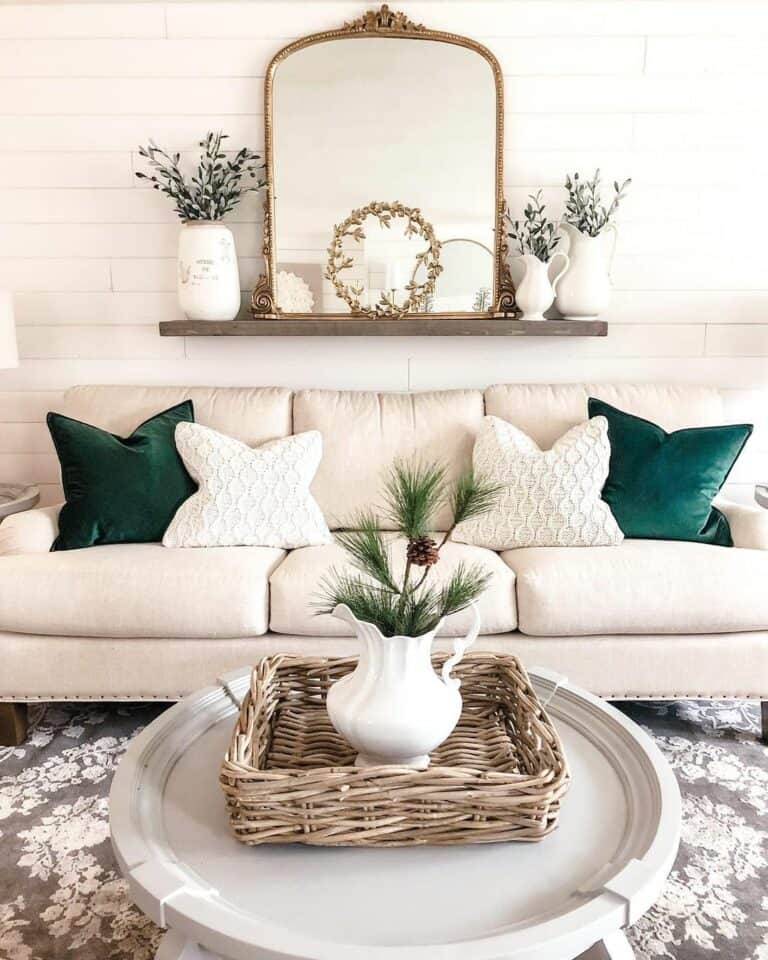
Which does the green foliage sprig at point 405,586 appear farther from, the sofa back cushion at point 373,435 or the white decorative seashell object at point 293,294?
the white decorative seashell object at point 293,294

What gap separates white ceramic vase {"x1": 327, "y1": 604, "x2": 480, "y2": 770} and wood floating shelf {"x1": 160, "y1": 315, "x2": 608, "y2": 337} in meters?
1.82

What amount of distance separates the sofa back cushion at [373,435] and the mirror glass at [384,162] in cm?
41

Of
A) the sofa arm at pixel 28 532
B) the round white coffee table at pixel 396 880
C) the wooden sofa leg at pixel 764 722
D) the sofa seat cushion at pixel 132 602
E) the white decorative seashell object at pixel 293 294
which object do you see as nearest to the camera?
→ the round white coffee table at pixel 396 880

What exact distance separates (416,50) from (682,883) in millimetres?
2688

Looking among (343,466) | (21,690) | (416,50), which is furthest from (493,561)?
(416,50)

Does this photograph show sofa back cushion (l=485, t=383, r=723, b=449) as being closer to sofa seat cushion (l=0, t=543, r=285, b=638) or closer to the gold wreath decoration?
the gold wreath decoration

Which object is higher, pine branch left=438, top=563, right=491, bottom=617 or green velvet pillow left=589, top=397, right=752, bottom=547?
pine branch left=438, top=563, right=491, bottom=617

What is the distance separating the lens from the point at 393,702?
1244mm

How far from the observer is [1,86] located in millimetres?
2957

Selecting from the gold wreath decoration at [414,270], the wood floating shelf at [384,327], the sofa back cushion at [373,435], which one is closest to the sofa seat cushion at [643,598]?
the sofa back cushion at [373,435]

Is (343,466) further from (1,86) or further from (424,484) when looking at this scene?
(1,86)

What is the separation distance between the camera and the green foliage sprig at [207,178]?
2.86 metres

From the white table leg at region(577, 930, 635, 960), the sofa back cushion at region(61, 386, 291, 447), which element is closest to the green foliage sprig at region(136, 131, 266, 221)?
the sofa back cushion at region(61, 386, 291, 447)

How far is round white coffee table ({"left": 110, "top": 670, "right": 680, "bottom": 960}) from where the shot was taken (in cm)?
99
